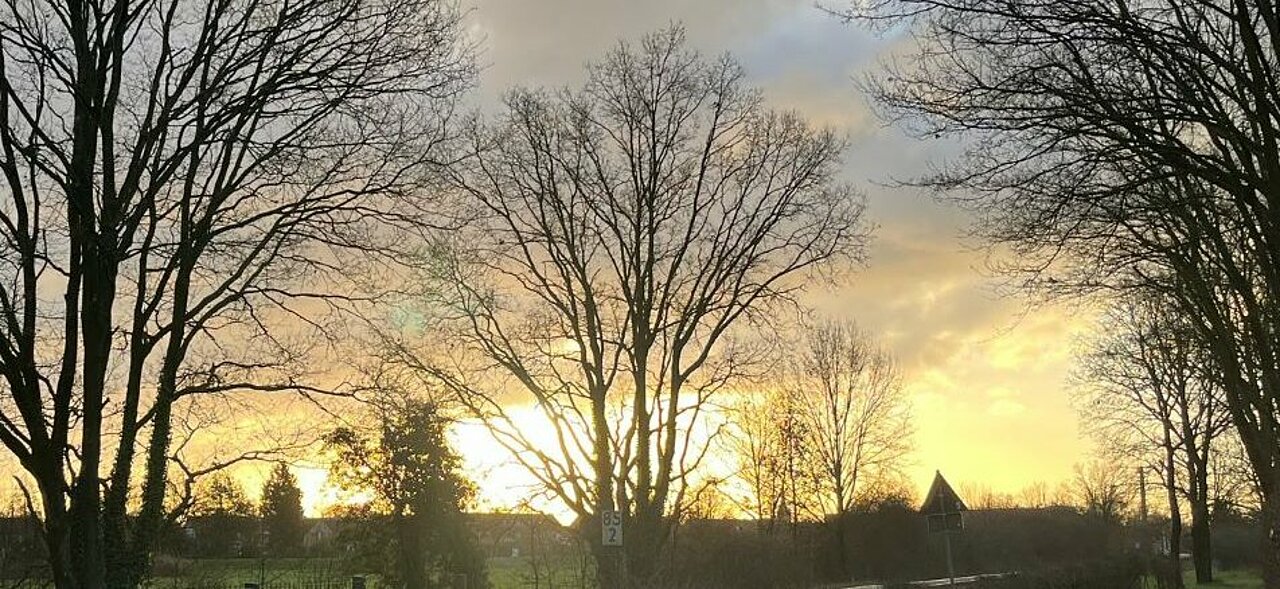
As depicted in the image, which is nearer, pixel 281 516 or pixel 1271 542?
pixel 1271 542

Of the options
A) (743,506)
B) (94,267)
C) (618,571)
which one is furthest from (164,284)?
(743,506)

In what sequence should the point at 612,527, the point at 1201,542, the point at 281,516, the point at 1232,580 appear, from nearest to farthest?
the point at 612,527 → the point at 1232,580 → the point at 1201,542 → the point at 281,516

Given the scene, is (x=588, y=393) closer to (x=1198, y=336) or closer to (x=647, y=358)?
(x=647, y=358)

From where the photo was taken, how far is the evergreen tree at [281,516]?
4938cm

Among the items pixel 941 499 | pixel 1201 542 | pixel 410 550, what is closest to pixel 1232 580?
pixel 1201 542

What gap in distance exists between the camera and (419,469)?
41.2 metres

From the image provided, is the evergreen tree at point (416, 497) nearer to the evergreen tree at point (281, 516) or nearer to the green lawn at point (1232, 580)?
the evergreen tree at point (281, 516)

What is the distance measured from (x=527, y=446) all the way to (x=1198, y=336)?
38.8ft

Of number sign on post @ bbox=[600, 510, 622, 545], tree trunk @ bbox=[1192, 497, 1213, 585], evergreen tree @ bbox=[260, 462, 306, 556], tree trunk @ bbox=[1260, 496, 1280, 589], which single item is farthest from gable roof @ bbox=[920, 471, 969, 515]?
evergreen tree @ bbox=[260, 462, 306, 556]

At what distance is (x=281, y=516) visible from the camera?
51125 mm

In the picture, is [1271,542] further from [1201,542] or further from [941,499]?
[1201,542]

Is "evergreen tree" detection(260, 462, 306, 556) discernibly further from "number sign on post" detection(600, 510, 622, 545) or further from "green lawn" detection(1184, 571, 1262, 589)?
"green lawn" detection(1184, 571, 1262, 589)

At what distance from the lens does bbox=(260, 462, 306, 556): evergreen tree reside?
162 feet

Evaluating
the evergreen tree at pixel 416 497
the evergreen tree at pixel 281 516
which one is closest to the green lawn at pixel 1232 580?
the evergreen tree at pixel 416 497
